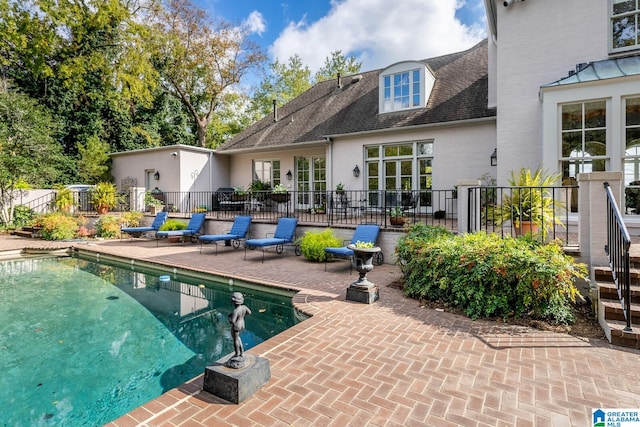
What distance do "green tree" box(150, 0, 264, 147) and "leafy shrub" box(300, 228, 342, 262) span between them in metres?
20.4

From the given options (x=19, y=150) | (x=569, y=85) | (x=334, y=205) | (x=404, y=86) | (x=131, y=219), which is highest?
(x=404, y=86)

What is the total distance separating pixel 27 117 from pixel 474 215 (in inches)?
808

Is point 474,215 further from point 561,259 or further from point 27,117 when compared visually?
point 27,117

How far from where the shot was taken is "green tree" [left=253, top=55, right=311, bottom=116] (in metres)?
29.7

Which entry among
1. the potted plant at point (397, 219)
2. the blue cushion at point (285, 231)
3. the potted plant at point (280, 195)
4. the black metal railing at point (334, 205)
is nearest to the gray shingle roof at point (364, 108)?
the potted plant at point (280, 195)

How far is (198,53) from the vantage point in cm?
2386

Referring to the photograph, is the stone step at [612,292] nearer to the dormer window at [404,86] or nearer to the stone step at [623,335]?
the stone step at [623,335]

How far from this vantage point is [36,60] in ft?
67.1

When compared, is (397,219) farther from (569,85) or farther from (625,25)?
(625,25)

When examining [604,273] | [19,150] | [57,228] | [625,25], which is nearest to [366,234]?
[604,273]

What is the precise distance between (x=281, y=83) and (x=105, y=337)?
94.6ft

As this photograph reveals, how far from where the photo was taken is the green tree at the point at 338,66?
28144mm

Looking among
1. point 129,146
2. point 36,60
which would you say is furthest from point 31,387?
point 36,60

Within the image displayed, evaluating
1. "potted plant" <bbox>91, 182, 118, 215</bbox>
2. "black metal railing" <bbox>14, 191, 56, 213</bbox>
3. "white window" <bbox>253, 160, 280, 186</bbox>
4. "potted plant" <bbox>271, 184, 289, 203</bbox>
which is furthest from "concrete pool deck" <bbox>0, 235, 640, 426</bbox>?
"black metal railing" <bbox>14, 191, 56, 213</bbox>
